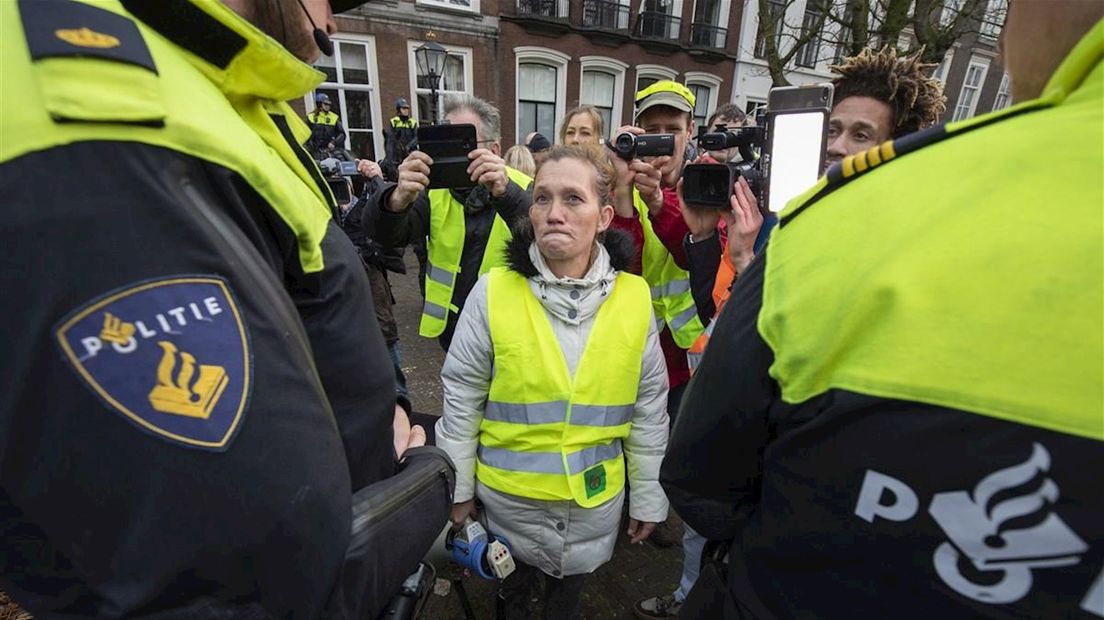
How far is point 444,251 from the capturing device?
8.43 ft

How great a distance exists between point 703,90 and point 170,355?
737 inches

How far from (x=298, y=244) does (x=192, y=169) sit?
0.17m

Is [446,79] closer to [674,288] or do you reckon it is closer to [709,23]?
[709,23]

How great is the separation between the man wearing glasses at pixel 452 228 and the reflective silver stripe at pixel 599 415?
3.20 ft

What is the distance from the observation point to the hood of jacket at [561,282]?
1651mm

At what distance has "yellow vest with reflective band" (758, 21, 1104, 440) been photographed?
0.51 m

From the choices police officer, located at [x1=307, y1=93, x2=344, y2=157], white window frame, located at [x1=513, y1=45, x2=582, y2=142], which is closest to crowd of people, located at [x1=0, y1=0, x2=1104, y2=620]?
police officer, located at [x1=307, y1=93, x2=344, y2=157]

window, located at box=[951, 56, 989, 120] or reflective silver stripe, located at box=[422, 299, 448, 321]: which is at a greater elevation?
window, located at box=[951, 56, 989, 120]

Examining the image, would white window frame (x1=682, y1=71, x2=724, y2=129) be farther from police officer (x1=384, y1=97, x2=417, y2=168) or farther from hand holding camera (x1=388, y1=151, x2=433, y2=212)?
hand holding camera (x1=388, y1=151, x2=433, y2=212)

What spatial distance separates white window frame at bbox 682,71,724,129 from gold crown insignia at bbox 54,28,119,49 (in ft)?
Result: 57.1

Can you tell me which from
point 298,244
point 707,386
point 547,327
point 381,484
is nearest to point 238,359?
point 298,244

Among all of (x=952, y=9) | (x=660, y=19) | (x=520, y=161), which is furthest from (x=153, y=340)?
(x=660, y=19)

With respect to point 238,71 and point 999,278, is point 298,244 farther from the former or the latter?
point 999,278

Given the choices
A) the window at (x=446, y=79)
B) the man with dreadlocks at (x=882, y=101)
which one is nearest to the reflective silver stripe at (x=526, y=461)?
the man with dreadlocks at (x=882, y=101)
